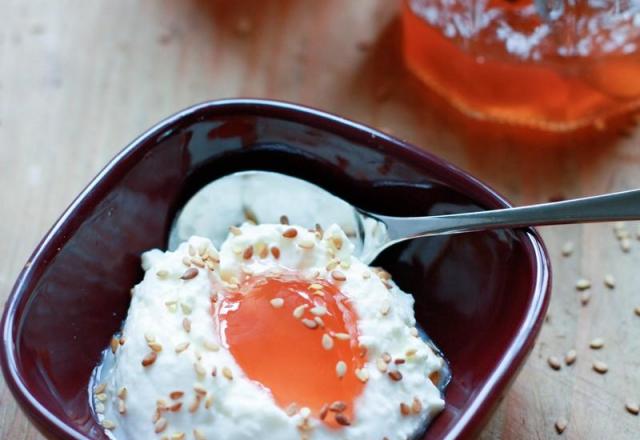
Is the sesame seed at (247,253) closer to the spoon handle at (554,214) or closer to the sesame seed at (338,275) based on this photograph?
the sesame seed at (338,275)

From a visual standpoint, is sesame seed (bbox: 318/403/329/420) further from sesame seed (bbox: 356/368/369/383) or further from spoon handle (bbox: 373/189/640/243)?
spoon handle (bbox: 373/189/640/243)

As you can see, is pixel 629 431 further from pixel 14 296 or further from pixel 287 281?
pixel 14 296

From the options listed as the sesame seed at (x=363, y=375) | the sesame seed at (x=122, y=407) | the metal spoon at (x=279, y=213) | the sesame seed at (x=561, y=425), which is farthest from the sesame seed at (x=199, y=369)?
the sesame seed at (x=561, y=425)

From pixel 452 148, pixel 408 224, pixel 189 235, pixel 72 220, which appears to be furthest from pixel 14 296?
pixel 452 148

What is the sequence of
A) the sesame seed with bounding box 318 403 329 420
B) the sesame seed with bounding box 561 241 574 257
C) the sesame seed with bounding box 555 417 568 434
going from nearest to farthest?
the sesame seed with bounding box 318 403 329 420 → the sesame seed with bounding box 555 417 568 434 → the sesame seed with bounding box 561 241 574 257

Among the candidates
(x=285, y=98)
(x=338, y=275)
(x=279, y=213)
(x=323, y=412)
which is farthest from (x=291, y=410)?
(x=285, y=98)

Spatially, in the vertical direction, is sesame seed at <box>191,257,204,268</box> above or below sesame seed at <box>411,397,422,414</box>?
above

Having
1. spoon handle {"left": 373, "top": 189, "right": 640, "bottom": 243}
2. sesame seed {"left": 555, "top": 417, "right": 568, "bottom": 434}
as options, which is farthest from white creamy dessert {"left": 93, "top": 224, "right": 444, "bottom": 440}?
sesame seed {"left": 555, "top": 417, "right": 568, "bottom": 434}
